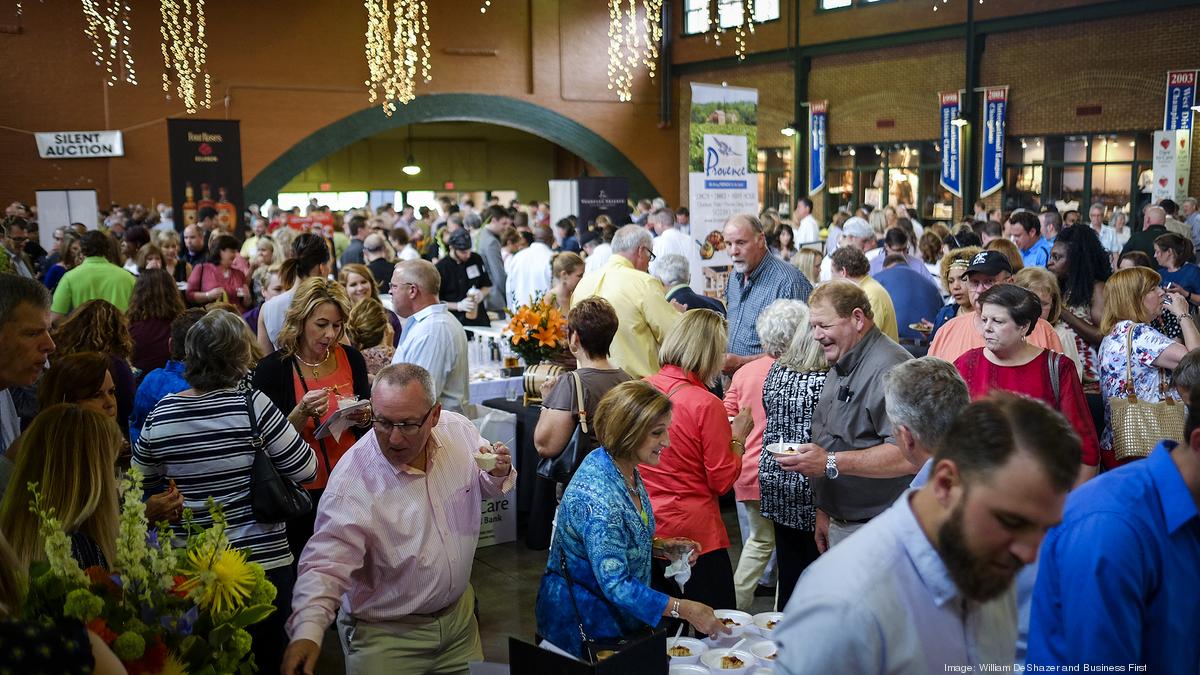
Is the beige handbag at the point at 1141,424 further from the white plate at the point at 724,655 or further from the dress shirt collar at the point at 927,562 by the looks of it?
the dress shirt collar at the point at 927,562

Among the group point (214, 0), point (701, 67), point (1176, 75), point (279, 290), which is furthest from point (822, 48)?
point (279, 290)

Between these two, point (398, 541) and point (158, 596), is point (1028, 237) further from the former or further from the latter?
point (158, 596)

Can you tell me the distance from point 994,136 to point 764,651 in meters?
15.5

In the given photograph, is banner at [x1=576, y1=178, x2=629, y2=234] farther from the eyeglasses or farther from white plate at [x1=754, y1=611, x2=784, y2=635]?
the eyeglasses

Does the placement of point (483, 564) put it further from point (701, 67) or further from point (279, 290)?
point (701, 67)

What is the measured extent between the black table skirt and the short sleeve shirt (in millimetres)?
2656

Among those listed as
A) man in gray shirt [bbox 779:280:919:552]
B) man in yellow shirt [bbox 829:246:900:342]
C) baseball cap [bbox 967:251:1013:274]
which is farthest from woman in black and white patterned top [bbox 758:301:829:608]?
man in yellow shirt [bbox 829:246:900:342]

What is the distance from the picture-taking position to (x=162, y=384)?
4.19 meters

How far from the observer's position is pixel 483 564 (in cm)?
546

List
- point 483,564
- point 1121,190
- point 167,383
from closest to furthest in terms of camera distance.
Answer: point 167,383
point 483,564
point 1121,190

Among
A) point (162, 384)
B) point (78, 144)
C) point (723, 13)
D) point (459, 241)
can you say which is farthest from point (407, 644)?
point (723, 13)

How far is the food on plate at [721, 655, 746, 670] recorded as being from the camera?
8.73 feet

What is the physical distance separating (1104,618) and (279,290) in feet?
17.3

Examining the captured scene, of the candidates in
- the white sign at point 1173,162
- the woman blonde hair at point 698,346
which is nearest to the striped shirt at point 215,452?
the woman blonde hair at point 698,346
